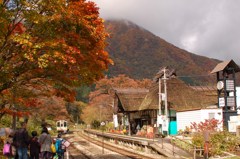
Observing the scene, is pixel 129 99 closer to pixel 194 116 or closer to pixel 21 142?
pixel 194 116

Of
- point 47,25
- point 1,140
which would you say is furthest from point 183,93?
point 47,25

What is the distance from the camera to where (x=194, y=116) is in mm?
35188

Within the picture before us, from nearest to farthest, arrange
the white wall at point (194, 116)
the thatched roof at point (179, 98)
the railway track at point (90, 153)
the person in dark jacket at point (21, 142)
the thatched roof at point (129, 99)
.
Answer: the person in dark jacket at point (21, 142) → the railway track at point (90, 153) → the white wall at point (194, 116) → the thatched roof at point (179, 98) → the thatched roof at point (129, 99)

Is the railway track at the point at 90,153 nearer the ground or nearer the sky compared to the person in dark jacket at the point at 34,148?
nearer the ground

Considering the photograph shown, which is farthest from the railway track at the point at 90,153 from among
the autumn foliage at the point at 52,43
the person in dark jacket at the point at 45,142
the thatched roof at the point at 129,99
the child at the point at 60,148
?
the thatched roof at the point at 129,99

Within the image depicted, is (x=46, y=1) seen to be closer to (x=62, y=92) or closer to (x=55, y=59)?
(x=55, y=59)

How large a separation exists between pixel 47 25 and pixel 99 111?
7207 cm

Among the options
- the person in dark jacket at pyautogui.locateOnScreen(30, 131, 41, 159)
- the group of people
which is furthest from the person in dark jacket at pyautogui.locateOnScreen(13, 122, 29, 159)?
the person in dark jacket at pyautogui.locateOnScreen(30, 131, 41, 159)

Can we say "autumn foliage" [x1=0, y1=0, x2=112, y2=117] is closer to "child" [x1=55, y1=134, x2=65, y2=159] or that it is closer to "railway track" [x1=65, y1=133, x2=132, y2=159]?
"child" [x1=55, y1=134, x2=65, y2=159]

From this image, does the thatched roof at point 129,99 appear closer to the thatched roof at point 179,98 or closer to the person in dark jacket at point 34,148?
the thatched roof at point 179,98

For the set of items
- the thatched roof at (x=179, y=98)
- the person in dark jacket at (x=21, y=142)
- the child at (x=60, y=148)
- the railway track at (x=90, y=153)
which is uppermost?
the thatched roof at (x=179, y=98)

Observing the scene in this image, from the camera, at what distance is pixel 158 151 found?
2381 centimetres

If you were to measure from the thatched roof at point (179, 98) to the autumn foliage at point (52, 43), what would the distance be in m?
30.7

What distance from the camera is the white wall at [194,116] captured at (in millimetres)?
33938
